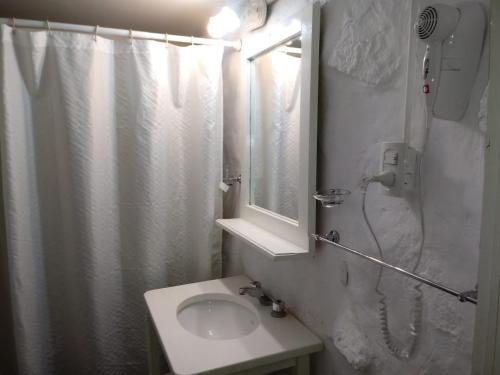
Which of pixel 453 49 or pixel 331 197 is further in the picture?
pixel 331 197

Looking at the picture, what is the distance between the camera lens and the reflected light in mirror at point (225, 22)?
1.59 meters

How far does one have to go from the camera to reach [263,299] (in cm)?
149

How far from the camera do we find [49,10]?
188 cm

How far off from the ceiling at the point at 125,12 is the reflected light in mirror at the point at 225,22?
174 mm

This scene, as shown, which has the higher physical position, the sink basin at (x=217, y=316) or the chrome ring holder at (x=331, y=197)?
the chrome ring holder at (x=331, y=197)

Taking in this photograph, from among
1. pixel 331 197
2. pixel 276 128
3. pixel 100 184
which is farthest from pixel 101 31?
pixel 331 197

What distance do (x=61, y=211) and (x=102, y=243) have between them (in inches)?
9.5

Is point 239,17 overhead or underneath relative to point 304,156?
overhead

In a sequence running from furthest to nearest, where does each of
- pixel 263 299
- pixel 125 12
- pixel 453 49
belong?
pixel 125 12 < pixel 263 299 < pixel 453 49

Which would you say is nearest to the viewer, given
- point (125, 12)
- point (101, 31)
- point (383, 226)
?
point (383, 226)

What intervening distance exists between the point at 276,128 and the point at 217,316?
868 millimetres

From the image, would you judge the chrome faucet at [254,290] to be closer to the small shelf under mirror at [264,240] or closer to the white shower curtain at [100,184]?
the small shelf under mirror at [264,240]

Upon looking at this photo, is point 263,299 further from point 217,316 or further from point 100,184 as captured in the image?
point 100,184

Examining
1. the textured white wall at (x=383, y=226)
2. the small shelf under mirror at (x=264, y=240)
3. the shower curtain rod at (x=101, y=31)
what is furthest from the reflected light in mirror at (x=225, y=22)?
the small shelf under mirror at (x=264, y=240)
